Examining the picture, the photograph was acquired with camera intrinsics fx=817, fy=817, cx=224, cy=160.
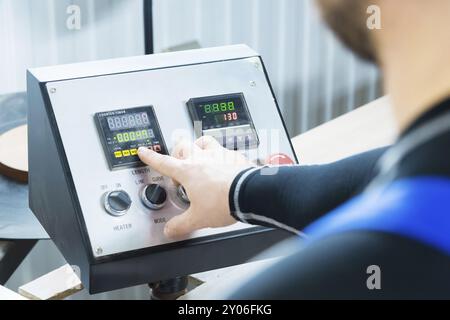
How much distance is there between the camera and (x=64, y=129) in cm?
89

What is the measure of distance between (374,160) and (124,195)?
27 cm

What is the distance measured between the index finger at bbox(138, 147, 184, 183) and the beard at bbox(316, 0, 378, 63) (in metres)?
0.42

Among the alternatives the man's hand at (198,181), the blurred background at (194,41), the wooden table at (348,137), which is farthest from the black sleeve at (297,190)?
the blurred background at (194,41)

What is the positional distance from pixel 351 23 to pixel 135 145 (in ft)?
1.55

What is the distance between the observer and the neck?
0.45m

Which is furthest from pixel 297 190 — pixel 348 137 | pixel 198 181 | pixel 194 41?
pixel 194 41

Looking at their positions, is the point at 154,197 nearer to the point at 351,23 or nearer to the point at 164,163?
the point at 164,163

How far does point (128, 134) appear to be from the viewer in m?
0.91

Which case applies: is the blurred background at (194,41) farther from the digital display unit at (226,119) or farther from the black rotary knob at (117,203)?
the black rotary knob at (117,203)

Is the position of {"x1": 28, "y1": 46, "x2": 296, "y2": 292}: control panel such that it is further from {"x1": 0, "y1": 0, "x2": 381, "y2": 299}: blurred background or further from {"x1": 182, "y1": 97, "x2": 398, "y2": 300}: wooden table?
{"x1": 0, "y1": 0, "x2": 381, "y2": 299}: blurred background

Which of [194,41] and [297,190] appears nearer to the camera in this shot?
[297,190]

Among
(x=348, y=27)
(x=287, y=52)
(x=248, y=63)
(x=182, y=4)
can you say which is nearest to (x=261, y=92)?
(x=248, y=63)

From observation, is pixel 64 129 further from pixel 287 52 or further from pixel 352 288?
pixel 287 52

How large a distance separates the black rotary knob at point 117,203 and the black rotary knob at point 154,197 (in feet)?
0.06
